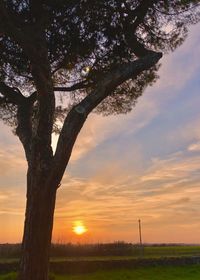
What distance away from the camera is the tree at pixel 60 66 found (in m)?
8.59

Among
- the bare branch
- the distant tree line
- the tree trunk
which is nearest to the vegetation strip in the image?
the distant tree line

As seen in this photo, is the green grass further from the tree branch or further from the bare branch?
the tree branch

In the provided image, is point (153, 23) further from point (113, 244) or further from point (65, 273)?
point (113, 244)

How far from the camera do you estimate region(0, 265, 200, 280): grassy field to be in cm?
1741

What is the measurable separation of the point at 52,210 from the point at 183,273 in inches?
535

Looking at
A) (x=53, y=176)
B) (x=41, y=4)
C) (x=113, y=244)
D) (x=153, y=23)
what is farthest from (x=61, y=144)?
(x=113, y=244)

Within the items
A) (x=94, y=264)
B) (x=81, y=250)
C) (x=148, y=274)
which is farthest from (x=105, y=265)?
(x=81, y=250)

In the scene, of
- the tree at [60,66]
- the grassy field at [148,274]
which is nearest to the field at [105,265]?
the grassy field at [148,274]

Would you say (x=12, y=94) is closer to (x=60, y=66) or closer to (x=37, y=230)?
(x=60, y=66)

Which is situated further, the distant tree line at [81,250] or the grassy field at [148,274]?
the distant tree line at [81,250]

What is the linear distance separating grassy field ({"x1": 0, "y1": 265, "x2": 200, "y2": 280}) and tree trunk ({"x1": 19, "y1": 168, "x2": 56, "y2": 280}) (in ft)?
25.6

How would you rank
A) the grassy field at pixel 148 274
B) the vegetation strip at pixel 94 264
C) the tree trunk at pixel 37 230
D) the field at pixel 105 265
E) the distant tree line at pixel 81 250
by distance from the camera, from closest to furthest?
1. the tree trunk at pixel 37 230
2. the vegetation strip at pixel 94 264
3. the grassy field at pixel 148 274
4. the field at pixel 105 265
5. the distant tree line at pixel 81 250

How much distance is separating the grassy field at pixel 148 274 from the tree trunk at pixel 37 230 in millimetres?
7788

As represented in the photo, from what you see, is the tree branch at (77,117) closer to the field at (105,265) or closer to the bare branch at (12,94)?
the bare branch at (12,94)
